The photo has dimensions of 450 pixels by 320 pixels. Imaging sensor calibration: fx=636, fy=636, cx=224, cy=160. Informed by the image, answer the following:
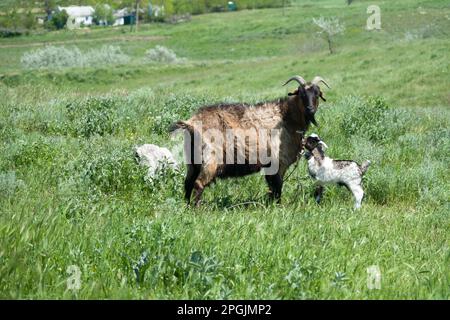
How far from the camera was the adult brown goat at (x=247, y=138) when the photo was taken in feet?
27.7

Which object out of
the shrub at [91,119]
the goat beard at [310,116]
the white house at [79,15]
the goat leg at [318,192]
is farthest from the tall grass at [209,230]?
the white house at [79,15]

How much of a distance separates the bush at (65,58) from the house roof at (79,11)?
57.5 ft

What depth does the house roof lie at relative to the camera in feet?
254

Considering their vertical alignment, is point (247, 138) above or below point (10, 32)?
below

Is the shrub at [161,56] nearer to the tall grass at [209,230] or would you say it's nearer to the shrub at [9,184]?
the tall grass at [209,230]

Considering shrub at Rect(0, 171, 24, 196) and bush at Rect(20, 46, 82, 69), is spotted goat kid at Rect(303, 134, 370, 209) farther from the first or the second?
bush at Rect(20, 46, 82, 69)

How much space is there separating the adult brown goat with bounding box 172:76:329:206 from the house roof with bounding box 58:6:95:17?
70.4 meters

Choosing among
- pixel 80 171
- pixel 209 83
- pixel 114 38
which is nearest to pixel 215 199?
pixel 80 171

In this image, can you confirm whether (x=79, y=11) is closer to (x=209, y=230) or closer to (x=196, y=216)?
(x=196, y=216)

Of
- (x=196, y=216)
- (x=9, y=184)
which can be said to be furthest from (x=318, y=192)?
(x=9, y=184)

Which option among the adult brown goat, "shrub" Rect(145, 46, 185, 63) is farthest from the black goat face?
"shrub" Rect(145, 46, 185, 63)

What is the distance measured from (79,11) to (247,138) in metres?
80.2

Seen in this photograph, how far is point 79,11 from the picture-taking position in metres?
84.2
